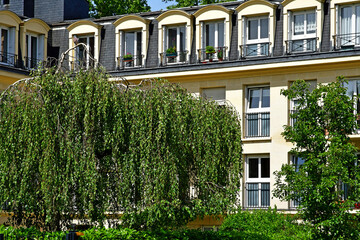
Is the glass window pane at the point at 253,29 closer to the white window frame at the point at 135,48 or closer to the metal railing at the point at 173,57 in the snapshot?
the metal railing at the point at 173,57

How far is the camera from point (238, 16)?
34.9 m

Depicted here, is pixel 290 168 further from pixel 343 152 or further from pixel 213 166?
pixel 213 166

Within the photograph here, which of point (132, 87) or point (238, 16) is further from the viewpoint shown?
point (238, 16)

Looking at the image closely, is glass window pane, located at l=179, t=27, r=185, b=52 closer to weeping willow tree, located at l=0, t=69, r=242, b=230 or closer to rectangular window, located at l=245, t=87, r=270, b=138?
rectangular window, located at l=245, t=87, r=270, b=138

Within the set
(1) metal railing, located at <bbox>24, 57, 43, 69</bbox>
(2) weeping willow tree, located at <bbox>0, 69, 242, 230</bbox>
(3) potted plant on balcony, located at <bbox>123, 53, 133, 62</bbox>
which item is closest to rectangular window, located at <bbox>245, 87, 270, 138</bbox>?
(3) potted plant on balcony, located at <bbox>123, 53, 133, 62</bbox>

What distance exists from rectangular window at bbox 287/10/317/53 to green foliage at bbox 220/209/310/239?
26.0ft

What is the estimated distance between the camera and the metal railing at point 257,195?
3384 centimetres

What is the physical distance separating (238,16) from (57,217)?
16.7 meters

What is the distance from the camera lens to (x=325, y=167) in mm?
25500

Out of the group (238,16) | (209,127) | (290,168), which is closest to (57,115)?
(209,127)

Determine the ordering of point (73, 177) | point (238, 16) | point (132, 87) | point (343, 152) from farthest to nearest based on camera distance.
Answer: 1. point (238, 16)
2. point (343, 152)
3. point (132, 87)
4. point (73, 177)

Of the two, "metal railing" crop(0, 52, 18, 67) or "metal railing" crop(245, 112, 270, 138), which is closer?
"metal railing" crop(245, 112, 270, 138)

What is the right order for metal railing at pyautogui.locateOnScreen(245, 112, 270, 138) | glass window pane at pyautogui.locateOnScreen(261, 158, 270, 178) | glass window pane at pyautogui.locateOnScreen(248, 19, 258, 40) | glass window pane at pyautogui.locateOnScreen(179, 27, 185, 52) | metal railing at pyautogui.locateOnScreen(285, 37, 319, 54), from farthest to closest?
glass window pane at pyautogui.locateOnScreen(179, 27, 185, 52) < glass window pane at pyautogui.locateOnScreen(248, 19, 258, 40) < metal railing at pyautogui.locateOnScreen(245, 112, 270, 138) < glass window pane at pyautogui.locateOnScreen(261, 158, 270, 178) < metal railing at pyautogui.locateOnScreen(285, 37, 319, 54)

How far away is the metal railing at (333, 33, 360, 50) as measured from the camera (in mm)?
32312
